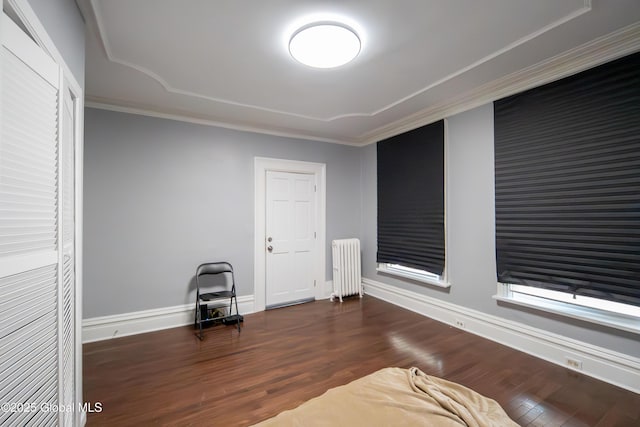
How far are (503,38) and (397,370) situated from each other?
8.67 ft

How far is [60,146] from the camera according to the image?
4.11 ft

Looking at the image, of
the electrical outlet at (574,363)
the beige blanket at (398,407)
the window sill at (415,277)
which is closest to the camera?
the beige blanket at (398,407)

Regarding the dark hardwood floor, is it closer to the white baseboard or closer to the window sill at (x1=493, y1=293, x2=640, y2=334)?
the white baseboard

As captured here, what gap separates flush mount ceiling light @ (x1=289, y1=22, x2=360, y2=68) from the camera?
1837 mm

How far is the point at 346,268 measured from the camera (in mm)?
4383

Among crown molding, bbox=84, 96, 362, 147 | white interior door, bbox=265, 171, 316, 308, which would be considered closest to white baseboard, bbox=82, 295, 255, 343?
white interior door, bbox=265, 171, 316, 308

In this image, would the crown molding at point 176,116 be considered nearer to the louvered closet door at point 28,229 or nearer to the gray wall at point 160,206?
the gray wall at point 160,206

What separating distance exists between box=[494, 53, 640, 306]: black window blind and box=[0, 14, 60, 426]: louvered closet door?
343cm

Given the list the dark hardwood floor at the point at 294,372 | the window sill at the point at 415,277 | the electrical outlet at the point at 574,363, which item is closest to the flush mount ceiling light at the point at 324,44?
the dark hardwood floor at the point at 294,372

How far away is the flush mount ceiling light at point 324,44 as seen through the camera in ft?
6.03

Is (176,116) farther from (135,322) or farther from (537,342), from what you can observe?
(537,342)

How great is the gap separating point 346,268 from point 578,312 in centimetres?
275

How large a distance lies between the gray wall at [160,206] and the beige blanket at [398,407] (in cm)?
233

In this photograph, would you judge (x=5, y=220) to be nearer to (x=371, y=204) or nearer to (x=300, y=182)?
(x=300, y=182)
